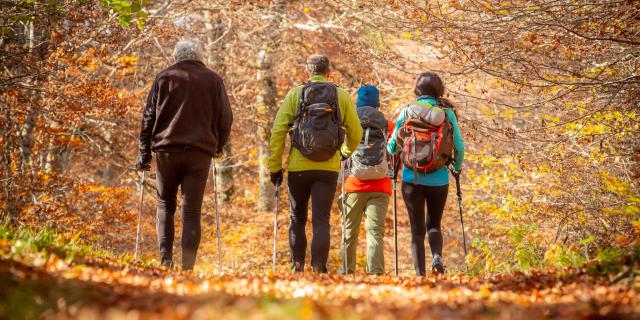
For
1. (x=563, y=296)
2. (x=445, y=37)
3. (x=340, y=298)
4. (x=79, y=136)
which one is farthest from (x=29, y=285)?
(x=79, y=136)

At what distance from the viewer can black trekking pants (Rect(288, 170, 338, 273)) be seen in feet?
24.2

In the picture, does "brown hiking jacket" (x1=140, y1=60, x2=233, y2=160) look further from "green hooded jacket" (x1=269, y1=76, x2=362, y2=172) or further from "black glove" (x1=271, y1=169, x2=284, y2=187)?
"black glove" (x1=271, y1=169, x2=284, y2=187)

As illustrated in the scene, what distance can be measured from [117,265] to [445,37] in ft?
15.9

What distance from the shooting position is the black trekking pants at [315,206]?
7.36m

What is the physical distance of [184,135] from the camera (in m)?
7.23

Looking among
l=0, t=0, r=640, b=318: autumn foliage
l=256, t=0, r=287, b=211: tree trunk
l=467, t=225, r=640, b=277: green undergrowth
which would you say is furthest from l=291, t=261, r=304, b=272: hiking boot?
l=256, t=0, r=287, b=211: tree trunk

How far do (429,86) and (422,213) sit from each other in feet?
4.18

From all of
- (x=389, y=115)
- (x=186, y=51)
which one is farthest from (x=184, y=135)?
(x=389, y=115)

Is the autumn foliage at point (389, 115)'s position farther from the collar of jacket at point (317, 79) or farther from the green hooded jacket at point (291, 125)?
the collar of jacket at point (317, 79)

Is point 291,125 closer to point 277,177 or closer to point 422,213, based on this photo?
point 277,177

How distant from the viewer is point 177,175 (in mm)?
7391

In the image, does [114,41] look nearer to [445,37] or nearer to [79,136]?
[79,136]

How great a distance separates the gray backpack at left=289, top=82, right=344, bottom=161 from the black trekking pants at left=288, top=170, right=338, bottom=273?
0.67 feet

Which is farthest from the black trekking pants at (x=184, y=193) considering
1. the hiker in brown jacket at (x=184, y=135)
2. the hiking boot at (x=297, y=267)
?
the hiking boot at (x=297, y=267)
